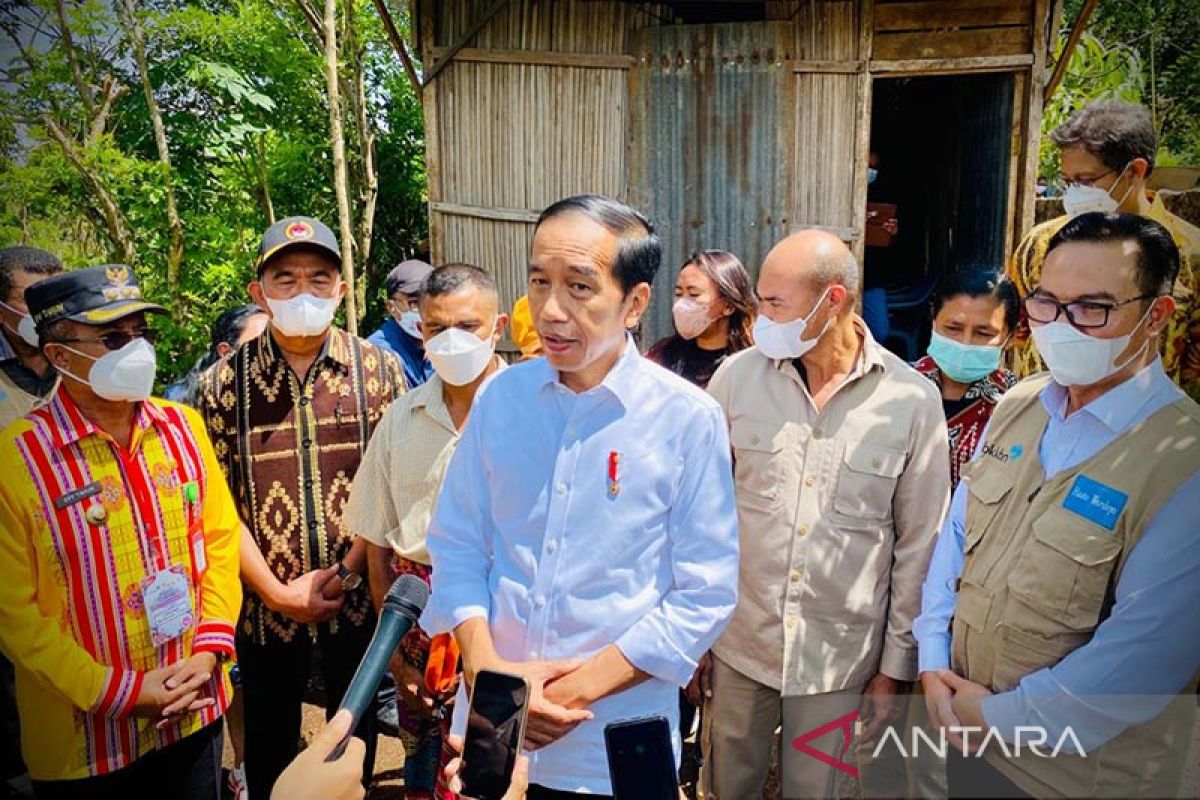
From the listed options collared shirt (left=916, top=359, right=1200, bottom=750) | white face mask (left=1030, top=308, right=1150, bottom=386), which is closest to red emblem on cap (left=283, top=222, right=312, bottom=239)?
white face mask (left=1030, top=308, right=1150, bottom=386)

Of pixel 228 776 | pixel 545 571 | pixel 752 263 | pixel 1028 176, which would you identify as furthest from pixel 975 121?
pixel 228 776

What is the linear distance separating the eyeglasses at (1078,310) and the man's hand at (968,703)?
1003mm

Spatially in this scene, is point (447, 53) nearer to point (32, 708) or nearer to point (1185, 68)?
point (32, 708)

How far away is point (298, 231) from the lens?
3180 mm

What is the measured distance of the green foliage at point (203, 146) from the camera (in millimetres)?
7422

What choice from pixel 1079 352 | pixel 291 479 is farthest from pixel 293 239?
pixel 1079 352

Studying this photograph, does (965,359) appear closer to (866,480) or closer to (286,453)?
(866,480)

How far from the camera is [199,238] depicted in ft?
28.2

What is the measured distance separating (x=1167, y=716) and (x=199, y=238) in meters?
9.16

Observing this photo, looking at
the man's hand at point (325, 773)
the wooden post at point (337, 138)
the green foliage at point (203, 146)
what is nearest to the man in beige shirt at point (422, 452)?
the man's hand at point (325, 773)

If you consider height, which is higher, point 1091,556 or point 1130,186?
point 1130,186

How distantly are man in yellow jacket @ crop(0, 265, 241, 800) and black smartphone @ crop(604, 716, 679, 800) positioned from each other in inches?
61.5

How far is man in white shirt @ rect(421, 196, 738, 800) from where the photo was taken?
1.94 meters

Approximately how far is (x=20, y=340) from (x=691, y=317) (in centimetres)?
322
